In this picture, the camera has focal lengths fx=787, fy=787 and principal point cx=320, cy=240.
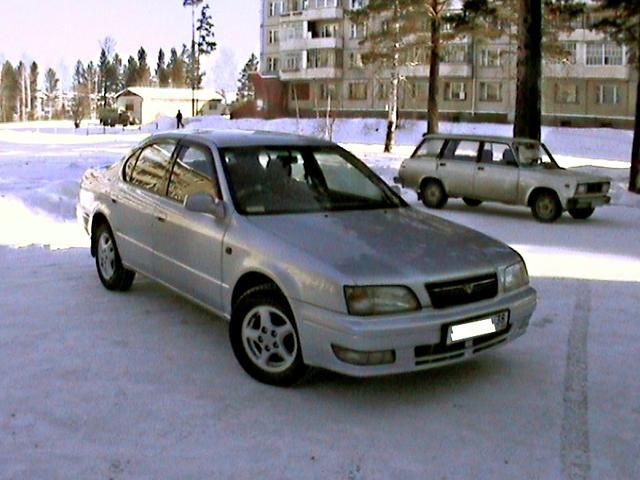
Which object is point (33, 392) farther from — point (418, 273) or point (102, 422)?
point (418, 273)

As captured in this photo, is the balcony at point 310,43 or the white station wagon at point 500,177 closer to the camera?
the white station wagon at point 500,177

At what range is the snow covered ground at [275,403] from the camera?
396cm

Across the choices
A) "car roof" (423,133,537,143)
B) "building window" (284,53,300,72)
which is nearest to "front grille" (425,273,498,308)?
"car roof" (423,133,537,143)

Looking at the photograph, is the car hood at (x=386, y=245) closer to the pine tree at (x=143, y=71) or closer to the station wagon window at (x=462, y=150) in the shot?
the station wagon window at (x=462, y=150)

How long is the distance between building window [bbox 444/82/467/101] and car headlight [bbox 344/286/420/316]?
5379 centimetres

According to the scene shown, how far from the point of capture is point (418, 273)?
182 inches

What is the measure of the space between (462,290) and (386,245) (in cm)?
57

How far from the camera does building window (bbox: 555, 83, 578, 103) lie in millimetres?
52688

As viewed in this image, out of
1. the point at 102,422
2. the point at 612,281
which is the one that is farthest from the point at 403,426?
the point at 612,281

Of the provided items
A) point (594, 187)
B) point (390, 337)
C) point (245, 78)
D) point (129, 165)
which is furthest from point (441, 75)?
point (245, 78)

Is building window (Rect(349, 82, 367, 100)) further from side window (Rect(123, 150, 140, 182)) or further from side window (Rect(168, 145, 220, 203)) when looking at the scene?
side window (Rect(168, 145, 220, 203))

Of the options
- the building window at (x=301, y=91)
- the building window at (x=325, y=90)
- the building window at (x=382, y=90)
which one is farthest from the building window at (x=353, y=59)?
the building window at (x=301, y=91)

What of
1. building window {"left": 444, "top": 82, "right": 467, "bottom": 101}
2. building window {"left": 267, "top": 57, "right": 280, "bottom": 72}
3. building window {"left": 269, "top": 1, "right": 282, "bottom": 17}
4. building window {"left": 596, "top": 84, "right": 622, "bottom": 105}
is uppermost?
building window {"left": 269, "top": 1, "right": 282, "bottom": 17}

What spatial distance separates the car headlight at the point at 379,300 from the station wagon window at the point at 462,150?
1061 cm
